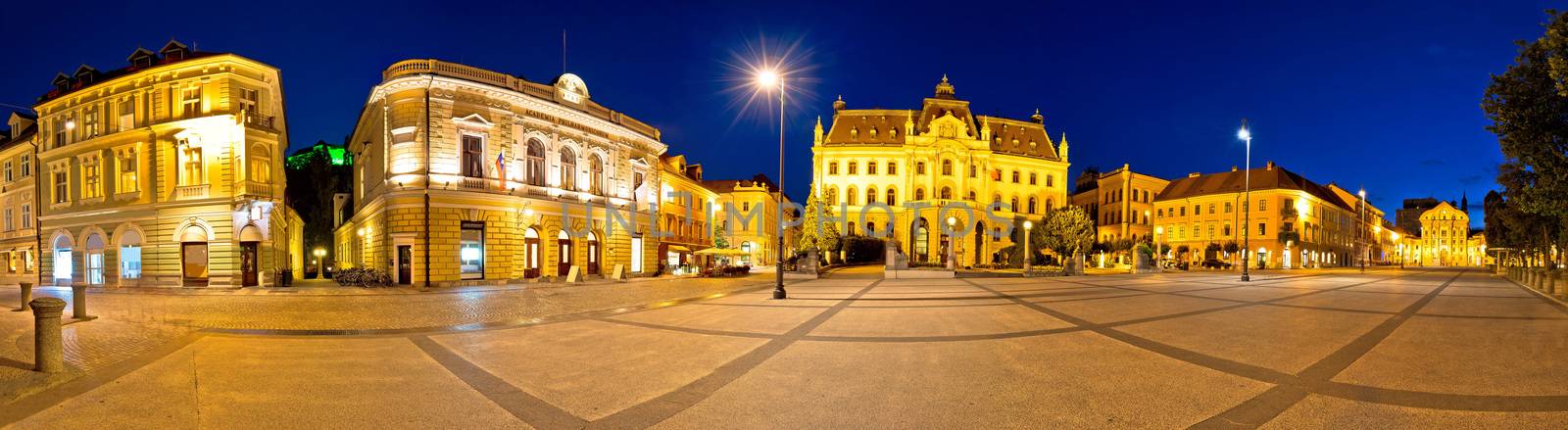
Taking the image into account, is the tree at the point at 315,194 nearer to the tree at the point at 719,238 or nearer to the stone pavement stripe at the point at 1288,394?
the tree at the point at 719,238

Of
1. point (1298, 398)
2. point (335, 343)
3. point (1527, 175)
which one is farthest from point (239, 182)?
point (1527, 175)

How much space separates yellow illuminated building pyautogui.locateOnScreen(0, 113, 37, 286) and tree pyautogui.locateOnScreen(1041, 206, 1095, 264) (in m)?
63.1

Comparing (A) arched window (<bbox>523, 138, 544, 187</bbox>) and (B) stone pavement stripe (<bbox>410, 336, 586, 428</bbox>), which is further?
(A) arched window (<bbox>523, 138, 544, 187</bbox>)

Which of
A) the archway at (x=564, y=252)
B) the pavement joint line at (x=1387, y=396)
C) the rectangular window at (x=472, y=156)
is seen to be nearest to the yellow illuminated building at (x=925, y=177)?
the archway at (x=564, y=252)

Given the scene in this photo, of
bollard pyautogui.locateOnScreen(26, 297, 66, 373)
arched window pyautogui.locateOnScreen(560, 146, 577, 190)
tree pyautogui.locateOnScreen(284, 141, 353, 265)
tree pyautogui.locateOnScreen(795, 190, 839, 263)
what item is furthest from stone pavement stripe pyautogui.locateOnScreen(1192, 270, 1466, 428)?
tree pyautogui.locateOnScreen(284, 141, 353, 265)

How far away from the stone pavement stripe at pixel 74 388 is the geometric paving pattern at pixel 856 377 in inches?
1.6

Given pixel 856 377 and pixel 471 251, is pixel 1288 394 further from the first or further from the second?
pixel 471 251

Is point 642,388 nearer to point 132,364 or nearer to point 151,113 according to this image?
point 132,364

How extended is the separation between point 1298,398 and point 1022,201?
6511 centimetres

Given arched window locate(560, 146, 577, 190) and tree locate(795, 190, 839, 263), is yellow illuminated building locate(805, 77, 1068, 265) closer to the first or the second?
tree locate(795, 190, 839, 263)

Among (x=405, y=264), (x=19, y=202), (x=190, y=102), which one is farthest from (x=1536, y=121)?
(x=19, y=202)

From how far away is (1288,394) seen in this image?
6.18m

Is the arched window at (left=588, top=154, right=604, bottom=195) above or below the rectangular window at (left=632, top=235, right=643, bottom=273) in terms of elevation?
above

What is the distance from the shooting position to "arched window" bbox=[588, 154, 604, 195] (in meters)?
32.4
